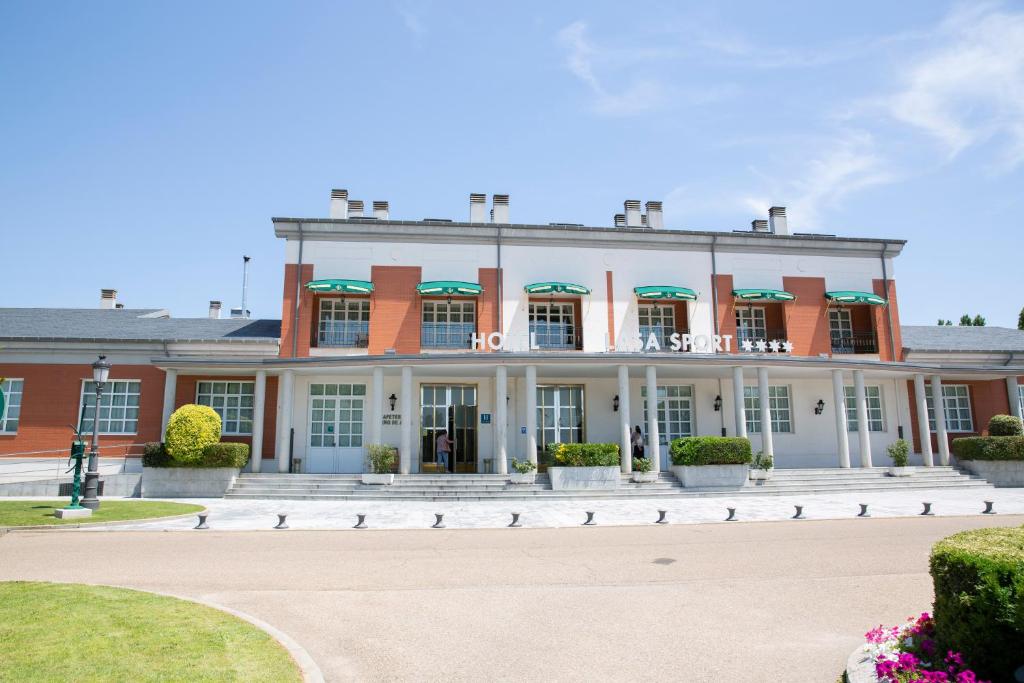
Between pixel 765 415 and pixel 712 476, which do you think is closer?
pixel 712 476

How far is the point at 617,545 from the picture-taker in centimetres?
1084

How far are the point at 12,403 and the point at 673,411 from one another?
23.3m

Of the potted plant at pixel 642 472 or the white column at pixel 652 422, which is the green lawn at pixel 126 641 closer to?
the potted plant at pixel 642 472

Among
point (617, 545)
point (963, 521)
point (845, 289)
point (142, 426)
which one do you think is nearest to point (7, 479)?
point (142, 426)

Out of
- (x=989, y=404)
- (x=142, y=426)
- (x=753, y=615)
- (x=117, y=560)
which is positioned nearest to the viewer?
(x=753, y=615)

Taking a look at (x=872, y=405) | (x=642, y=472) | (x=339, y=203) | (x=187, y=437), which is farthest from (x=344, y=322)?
(x=872, y=405)

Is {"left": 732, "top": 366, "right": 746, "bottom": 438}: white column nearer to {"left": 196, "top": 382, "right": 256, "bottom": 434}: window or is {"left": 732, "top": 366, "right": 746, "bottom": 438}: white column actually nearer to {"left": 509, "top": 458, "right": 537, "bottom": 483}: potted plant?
{"left": 509, "top": 458, "right": 537, "bottom": 483}: potted plant

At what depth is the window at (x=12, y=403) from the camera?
2169 centimetres

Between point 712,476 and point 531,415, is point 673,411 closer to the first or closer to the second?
point 712,476

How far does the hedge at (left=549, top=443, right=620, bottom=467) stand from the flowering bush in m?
14.1

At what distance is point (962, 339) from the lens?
27984mm

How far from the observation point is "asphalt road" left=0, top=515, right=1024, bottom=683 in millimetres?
5273

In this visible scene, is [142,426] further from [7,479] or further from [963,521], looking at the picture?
[963,521]

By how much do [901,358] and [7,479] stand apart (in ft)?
105
